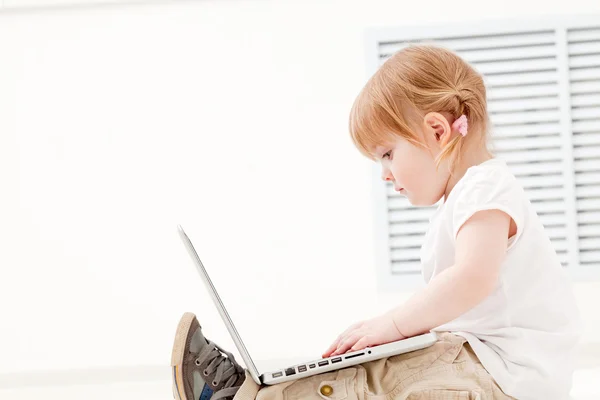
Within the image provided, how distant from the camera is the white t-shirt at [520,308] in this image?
1071 millimetres

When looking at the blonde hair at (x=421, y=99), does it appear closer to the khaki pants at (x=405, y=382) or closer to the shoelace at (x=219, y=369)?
the khaki pants at (x=405, y=382)

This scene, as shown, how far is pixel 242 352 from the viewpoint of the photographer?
113cm

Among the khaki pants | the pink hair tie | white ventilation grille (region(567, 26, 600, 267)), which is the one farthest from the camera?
white ventilation grille (region(567, 26, 600, 267))

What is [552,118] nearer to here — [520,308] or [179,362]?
[520,308]

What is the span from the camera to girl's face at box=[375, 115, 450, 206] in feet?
3.96

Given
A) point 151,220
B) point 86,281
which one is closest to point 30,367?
point 86,281

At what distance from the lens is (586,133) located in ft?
8.10

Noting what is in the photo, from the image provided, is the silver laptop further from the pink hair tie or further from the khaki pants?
the pink hair tie

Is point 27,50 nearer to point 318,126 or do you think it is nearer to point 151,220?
point 151,220

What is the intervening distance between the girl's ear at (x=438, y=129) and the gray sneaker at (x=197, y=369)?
0.50 meters

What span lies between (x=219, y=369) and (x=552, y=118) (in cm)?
173

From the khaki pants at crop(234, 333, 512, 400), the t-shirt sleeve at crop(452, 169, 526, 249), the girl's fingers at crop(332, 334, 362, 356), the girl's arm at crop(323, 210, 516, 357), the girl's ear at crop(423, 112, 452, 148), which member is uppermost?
the girl's ear at crop(423, 112, 452, 148)

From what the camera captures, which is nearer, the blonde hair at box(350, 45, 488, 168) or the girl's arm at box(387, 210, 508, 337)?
the girl's arm at box(387, 210, 508, 337)

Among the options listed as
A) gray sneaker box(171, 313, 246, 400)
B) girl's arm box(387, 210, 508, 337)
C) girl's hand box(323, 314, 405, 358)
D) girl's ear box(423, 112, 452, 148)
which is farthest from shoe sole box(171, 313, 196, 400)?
girl's ear box(423, 112, 452, 148)
